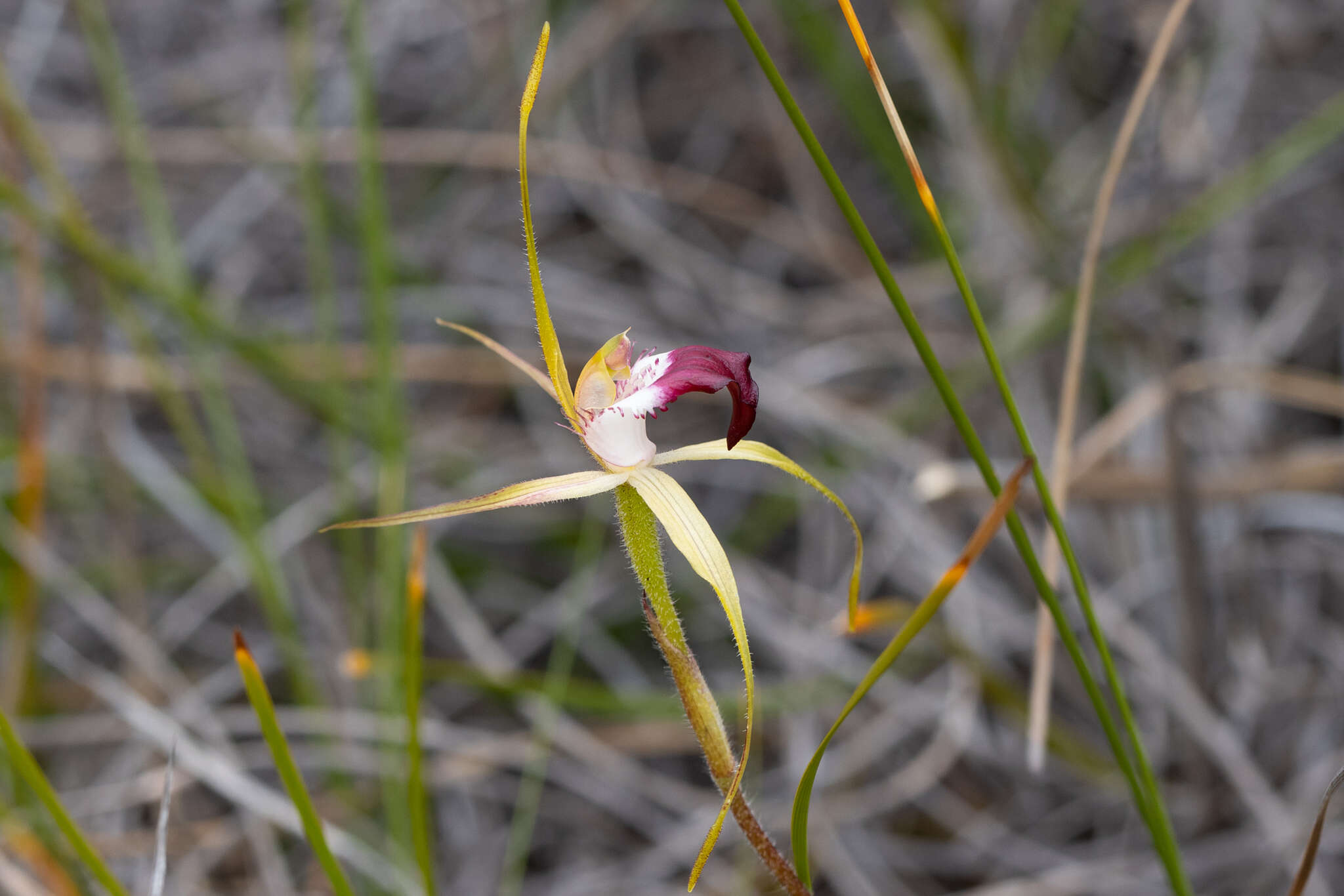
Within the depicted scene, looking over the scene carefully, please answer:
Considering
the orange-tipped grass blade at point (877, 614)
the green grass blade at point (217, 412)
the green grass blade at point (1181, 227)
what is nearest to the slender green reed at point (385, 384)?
the green grass blade at point (217, 412)

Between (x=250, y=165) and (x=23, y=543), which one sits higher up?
(x=250, y=165)

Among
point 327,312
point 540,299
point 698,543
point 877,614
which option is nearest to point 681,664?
point 698,543

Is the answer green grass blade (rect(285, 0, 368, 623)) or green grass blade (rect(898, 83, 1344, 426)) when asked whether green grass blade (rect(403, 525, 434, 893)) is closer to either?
green grass blade (rect(285, 0, 368, 623))

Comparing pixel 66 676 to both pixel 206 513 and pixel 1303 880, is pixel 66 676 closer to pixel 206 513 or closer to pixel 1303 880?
pixel 206 513

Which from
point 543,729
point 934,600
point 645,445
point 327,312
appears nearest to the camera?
point 934,600

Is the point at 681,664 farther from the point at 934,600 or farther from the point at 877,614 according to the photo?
the point at 877,614

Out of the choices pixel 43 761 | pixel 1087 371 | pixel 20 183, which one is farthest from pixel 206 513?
pixel 1087 371
